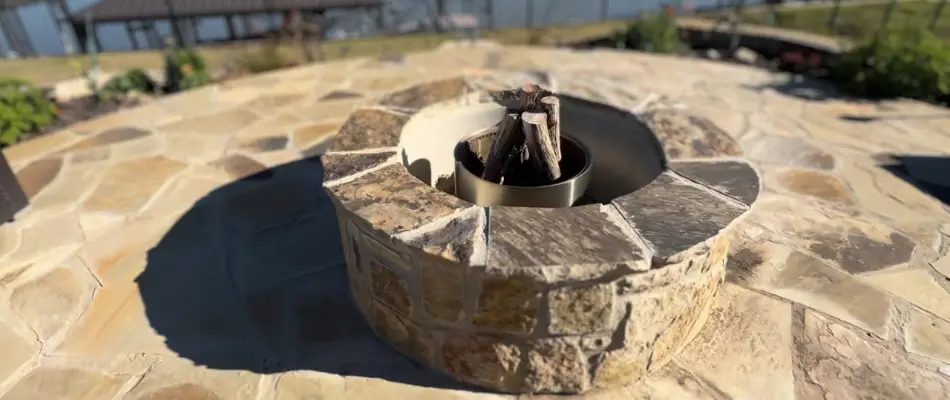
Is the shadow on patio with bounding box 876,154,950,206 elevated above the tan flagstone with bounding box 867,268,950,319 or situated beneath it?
elevated above

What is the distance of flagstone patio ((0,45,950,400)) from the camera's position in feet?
8.55

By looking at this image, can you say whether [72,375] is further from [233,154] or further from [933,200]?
[933,200]

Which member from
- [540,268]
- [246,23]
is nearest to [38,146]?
[540,268]

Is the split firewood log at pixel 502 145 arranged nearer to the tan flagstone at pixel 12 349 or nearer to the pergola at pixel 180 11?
the tan flagstone at pixel 12 349

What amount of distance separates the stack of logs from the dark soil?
513cm

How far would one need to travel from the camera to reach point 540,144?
2.84m

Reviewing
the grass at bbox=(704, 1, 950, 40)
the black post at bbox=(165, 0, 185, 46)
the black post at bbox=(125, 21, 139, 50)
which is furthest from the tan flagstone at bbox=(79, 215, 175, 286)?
the black post at bbox=(125, 21, 139, 50)

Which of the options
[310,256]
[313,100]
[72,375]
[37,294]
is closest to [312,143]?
[313,100]

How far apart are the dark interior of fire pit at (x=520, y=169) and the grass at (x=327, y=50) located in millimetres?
5615

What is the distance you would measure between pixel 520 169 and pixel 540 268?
1.18m

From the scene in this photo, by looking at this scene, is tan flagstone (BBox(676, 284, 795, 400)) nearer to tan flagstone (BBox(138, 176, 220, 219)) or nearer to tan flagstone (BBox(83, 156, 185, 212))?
tan flagstone (BBox(138, 176, 220, 219))

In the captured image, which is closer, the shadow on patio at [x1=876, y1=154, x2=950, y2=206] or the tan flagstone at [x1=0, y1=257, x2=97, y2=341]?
the tan flagstone at [x1=0, y1=257, x2=97, y2=341]

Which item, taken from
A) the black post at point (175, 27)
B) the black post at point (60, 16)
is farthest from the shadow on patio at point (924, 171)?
the black post at point (60, 16)

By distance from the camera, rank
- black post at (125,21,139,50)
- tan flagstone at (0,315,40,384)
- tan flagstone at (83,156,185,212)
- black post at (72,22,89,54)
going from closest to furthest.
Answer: tan flagstone at (0,315,40,384) < tan flagstone at (83,156,185,212) < black post at (72,22,89,54) < black post at (125,21,139,50)
